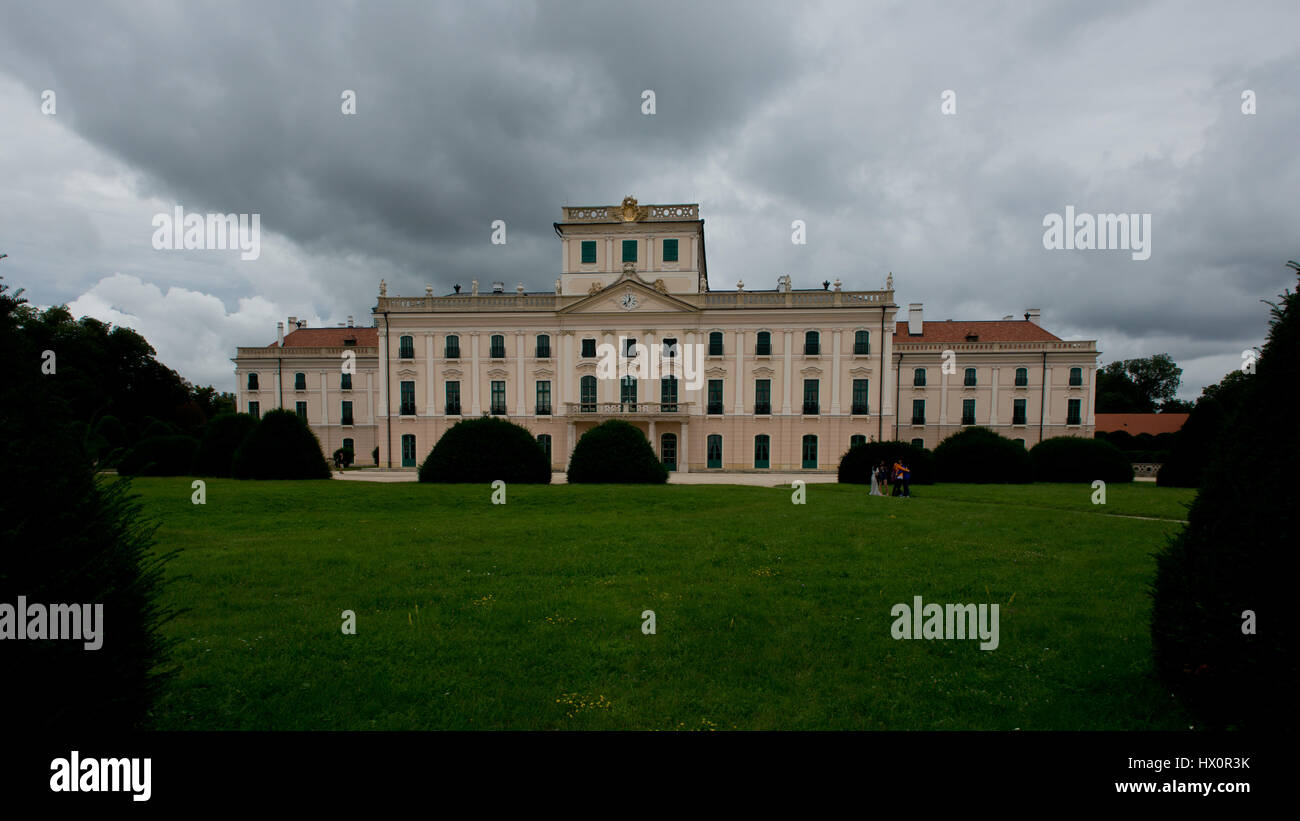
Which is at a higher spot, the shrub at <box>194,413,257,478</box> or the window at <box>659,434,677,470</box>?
the shrub at <box>194,413,257,478</box>

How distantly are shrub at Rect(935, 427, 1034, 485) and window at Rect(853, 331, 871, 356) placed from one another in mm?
15945

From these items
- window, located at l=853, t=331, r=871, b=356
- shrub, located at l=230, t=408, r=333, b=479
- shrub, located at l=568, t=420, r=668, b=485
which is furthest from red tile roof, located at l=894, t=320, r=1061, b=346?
shrub, located at l=230, t=408, r=333, b=479

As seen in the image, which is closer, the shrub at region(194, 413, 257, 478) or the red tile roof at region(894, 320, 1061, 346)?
the shrub at region(194, 413, 257, 478)

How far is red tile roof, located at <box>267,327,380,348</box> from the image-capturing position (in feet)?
171

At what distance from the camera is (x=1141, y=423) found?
181ft

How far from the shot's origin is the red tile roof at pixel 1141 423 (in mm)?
53938

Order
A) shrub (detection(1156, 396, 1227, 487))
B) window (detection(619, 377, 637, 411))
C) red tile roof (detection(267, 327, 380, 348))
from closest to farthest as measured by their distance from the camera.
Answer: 1. shrub (detection(1156, 396, 1227, 487))
2. window (detection(619, 377, 637, 411))
3. red tile roof (detection(267, 327, 380, 348))

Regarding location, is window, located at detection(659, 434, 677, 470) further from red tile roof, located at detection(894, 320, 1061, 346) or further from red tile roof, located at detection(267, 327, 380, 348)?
red tile roof, located at detection(267, 327, 380, 348)

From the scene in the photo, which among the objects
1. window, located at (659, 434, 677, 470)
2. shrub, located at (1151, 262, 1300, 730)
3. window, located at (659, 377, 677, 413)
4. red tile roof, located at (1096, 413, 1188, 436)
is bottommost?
window, located at (659, 434, 677, 470)

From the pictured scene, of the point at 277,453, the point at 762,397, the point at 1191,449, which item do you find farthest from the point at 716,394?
the point at 277,453

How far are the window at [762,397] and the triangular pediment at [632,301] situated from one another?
24.4 ft

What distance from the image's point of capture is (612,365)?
1626 inches

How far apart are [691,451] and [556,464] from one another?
1049cm
